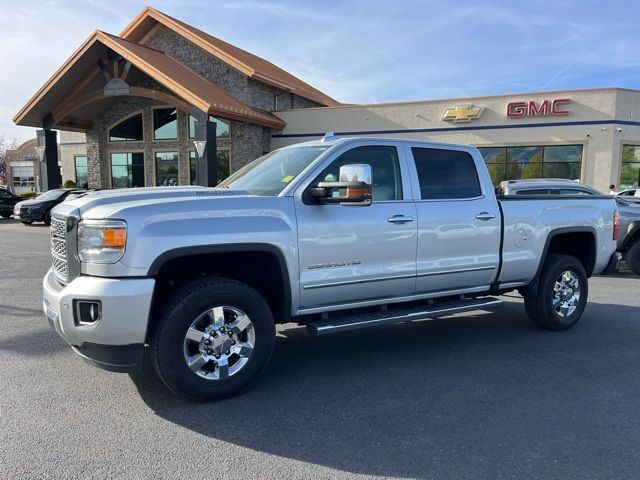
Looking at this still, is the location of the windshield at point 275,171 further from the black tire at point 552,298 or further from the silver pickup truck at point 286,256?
the black tire at point 552,298

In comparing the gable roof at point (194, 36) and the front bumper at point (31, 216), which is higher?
the gable roof at point (194, 36)

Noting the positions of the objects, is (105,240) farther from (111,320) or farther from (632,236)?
(632,236)

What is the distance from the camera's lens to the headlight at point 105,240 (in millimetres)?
3443

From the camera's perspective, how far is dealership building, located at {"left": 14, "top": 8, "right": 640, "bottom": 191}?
764 inches

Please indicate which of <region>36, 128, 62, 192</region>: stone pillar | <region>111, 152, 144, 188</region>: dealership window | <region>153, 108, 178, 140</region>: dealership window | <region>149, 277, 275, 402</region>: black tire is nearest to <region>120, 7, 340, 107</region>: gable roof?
<region>153, 108, 178, 140</region>: dealership window

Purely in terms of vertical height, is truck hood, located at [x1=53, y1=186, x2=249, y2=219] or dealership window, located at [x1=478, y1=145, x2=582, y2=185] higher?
dealership window, located at [x1=478, y1=145, x2=582, y2=185]

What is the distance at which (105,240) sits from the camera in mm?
3459

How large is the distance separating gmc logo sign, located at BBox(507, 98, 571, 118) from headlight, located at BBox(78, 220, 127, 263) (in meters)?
19.5

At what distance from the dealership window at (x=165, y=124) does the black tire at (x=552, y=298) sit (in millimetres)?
21364

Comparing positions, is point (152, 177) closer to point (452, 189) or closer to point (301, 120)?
point (301, 120)

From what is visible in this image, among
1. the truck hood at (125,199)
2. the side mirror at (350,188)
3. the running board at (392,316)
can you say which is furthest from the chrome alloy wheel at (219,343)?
the side mirror at (350,188)

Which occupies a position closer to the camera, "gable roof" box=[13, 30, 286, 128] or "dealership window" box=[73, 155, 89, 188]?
"gable roof" box=[13, 30, 286, 128]

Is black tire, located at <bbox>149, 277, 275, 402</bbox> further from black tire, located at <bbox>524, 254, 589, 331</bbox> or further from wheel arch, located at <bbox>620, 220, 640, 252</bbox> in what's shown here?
wheel arch, located at <bbox>620, 220, 640, 252</bbox>

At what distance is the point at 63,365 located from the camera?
4605 millimetres
